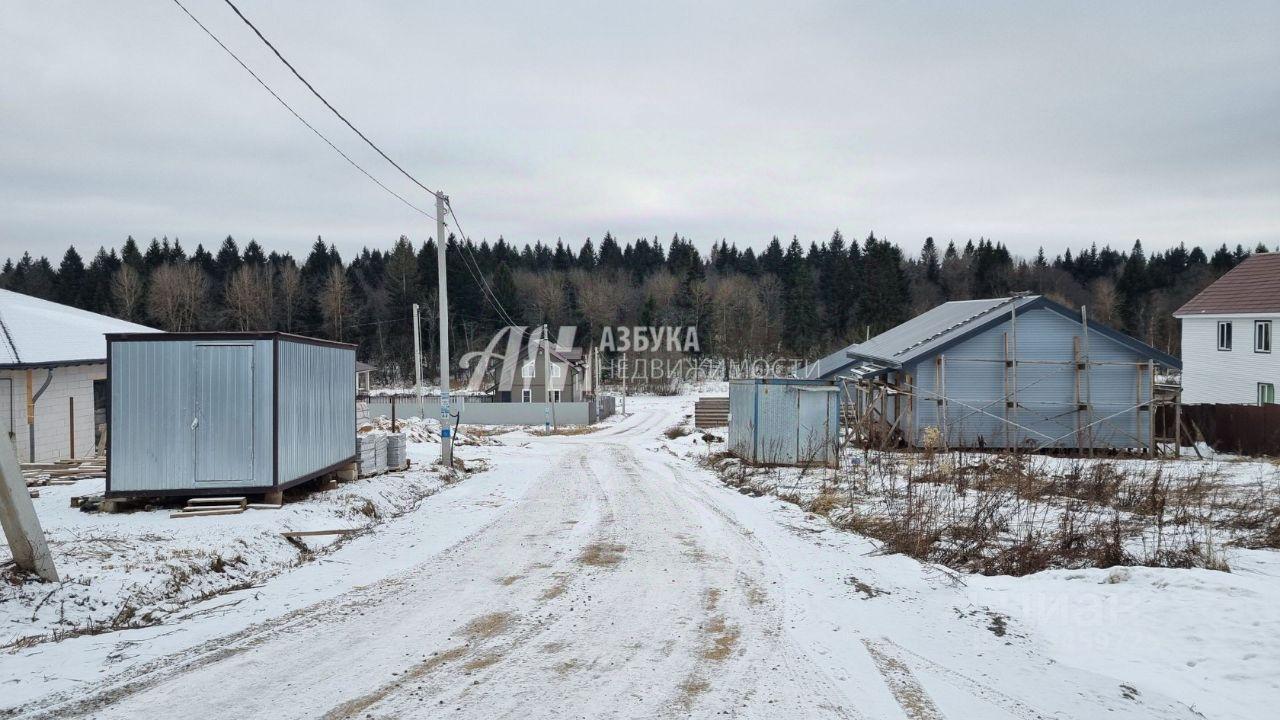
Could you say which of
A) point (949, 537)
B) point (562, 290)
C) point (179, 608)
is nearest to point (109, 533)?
point (179, 608)

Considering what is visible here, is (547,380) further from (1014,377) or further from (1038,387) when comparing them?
(1038,387)

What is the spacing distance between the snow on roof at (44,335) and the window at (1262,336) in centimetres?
Result: 3997

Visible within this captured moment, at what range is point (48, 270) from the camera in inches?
3241

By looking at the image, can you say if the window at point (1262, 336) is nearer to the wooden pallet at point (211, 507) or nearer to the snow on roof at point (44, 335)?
the wooden pallet at point (211, 507)

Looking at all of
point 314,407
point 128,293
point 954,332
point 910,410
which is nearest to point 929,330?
point 954,332

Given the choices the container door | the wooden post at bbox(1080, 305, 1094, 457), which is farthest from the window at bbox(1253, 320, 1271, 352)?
the container door

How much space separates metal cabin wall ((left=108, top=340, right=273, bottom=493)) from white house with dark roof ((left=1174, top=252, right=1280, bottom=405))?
3539 centimetres

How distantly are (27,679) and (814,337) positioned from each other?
80214mm

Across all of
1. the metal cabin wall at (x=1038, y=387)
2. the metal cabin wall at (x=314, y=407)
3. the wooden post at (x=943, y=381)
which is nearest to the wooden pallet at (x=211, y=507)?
the metal cabin wall at (x=314, y=407)

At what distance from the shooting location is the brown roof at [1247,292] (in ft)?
92.8

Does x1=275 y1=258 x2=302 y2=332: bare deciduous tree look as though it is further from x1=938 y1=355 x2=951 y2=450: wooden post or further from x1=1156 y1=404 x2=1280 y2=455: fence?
x1=1156 y1=404 x2=1280 y2=455: fence

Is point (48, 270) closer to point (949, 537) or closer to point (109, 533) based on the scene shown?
point (109, 533)

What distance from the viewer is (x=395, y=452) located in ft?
50.1

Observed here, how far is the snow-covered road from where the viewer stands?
4.53m
